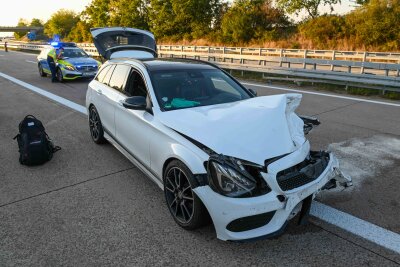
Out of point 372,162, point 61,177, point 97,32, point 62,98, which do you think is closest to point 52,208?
point 61,177

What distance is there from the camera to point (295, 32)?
36156 millimetres

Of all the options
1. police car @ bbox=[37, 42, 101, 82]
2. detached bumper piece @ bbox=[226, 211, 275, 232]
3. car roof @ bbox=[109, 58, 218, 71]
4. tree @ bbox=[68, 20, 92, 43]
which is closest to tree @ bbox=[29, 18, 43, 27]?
tree @ bbox=[68, 20, 92, 43]

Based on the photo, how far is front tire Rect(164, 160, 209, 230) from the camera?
3191 mm

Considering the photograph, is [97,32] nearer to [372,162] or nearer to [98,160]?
[98,160]

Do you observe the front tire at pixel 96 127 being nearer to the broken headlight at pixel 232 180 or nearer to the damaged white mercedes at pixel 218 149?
the damaged white mercedes at pixel 218 149

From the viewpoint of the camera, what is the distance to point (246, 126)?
3.33 m

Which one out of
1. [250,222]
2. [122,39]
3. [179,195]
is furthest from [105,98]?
[122,39]

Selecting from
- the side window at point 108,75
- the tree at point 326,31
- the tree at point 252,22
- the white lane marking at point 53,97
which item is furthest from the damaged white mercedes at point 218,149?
the tree at point 252,22

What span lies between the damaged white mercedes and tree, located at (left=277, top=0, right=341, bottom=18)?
1498 inches

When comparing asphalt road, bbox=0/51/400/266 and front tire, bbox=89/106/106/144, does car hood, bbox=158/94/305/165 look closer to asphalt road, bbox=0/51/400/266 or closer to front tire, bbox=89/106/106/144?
asphalt road, bbox=0/51/400/266

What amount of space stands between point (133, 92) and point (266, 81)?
34.1 ft

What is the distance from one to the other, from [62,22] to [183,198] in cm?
10983

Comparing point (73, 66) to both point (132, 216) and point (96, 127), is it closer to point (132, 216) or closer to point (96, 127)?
point (96, 127)

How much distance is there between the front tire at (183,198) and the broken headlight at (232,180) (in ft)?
0.93
